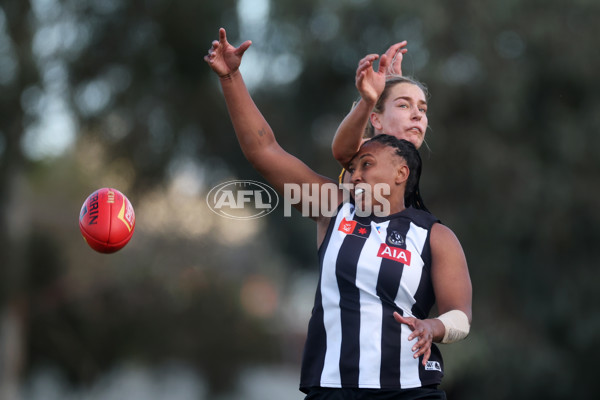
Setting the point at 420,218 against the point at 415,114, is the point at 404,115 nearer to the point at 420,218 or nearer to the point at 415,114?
the point at 415,114

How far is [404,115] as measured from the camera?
3994mm

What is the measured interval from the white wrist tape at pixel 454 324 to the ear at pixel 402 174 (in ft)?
2.29

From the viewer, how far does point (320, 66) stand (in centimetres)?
1644

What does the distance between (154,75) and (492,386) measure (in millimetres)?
10236

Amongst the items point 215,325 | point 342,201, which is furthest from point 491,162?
point 342,201

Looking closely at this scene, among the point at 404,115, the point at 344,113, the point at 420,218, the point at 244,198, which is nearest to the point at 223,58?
the point at 404,115

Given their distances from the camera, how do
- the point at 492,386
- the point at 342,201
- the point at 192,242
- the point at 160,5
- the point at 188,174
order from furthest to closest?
the point at 192,242 < the point at 188,174 < the point at 160,5 < the point at 492,386 < the point at 342,201

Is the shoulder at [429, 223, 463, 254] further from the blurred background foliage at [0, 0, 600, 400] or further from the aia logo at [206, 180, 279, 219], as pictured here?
the blurred background foliage at [0, 0, 600, 400]

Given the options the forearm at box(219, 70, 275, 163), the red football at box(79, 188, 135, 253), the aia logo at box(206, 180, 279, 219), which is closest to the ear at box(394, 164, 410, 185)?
the forearm at box(219, 70, 275, 163)

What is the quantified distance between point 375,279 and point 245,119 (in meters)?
1.03

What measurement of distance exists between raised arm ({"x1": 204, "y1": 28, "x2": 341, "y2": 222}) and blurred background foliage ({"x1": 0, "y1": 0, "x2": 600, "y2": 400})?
10458 mm

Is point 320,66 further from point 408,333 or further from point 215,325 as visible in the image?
point 408,333

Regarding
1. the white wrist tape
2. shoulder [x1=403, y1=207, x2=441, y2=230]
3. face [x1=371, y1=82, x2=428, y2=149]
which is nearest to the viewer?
the white wrist tape

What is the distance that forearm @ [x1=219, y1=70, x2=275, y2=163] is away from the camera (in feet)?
12.2
